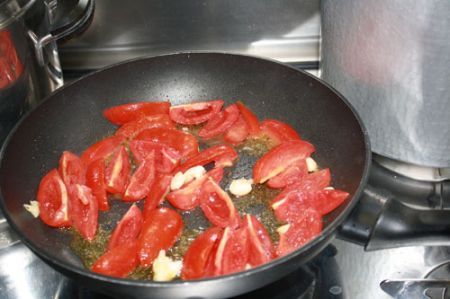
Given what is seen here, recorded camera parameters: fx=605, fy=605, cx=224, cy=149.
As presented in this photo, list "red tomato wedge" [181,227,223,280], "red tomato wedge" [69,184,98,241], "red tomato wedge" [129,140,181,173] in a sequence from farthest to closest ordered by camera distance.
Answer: "red tomato wedge" [129,140,181,173] < "red tomato wedge" [69,184,98,241] < "red tomato wedge" [181,227,223,280]

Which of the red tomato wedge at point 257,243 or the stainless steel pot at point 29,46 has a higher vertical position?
the stainless steel pot at point 29,46

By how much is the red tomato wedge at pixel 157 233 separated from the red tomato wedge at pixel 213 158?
120mm

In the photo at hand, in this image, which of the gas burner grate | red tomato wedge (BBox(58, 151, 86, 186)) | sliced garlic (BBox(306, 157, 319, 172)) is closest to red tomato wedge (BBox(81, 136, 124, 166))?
red tomato wedge (BBox(58, 151, 86, 186))

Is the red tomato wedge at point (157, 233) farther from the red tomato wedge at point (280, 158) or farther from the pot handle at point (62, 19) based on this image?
the pot handle at point (62, 19)

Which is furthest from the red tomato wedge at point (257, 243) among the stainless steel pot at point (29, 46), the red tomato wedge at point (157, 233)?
the stainless steel pot at point (29, 46)

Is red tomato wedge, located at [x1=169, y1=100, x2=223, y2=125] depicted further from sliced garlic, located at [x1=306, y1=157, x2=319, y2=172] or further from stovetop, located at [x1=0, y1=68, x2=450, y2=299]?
stovetop, located at [x1=0, y1=68, x2=450, y2=299]

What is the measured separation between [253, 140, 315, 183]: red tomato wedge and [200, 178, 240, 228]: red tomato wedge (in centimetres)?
7

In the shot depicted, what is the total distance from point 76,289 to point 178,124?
0.36 meters

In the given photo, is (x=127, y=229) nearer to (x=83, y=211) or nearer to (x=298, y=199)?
(x=83, y=211)

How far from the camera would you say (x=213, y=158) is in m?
1.03

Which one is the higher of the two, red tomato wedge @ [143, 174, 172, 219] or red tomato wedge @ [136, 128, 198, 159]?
red tomato wedge @ [136, 128, 198, 159]

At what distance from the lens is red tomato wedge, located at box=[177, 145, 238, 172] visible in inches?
40.5

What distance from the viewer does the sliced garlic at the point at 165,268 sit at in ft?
2.75

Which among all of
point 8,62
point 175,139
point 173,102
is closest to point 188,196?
point 175,139
